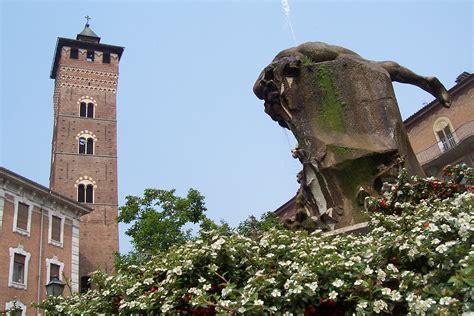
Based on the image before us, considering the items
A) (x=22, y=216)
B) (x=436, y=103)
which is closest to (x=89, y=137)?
(x=22, y=216)

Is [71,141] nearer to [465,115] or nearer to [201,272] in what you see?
[465,115]

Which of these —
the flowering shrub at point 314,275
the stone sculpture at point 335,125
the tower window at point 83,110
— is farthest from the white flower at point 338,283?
the tower window at point 83,110

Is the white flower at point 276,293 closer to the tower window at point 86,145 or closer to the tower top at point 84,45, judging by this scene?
the tower window at point 86,145

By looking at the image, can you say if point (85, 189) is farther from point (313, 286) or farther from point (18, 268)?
point (313, 286)

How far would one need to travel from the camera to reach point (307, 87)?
6945 millimetres

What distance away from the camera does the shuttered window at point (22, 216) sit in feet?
96.9

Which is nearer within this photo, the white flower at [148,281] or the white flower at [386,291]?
the white flower at [386,291]

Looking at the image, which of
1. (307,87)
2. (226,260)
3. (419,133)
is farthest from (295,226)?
(419,133)

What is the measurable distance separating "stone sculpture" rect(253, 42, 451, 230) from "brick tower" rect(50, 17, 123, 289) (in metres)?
38.1

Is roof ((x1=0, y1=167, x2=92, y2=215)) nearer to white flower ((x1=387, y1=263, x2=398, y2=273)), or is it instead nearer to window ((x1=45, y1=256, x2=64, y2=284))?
window ((x1=45, y1=256, x2=64, y2=284))

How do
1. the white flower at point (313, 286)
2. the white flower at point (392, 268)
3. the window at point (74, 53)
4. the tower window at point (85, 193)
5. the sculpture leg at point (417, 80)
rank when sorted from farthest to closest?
the window at point (74, 53), the tower window at point (85, 193), the sculpture leg at point (417, 80), the white flower at point (392, 268), the white flower at point (313, 286)

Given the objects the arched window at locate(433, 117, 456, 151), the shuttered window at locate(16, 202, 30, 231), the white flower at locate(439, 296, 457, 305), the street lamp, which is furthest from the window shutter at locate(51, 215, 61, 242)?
the white flower at locate(439, 296, 457, 305)

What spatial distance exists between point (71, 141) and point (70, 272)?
21106 mm

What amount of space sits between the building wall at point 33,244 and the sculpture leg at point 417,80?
22.7 m
